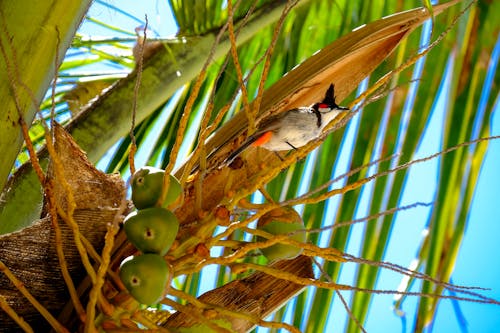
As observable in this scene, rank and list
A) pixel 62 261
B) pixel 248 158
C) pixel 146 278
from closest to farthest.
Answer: pixel 146 278
pixel 62 261
pixel 248 158

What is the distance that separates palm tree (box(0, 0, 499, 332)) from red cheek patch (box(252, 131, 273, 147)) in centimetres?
2

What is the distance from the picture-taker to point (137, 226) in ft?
3.50

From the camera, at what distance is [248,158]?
148 cm

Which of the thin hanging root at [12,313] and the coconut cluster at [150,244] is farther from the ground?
the coconut cluster at [150,244]

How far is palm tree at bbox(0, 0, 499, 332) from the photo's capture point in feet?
3.76

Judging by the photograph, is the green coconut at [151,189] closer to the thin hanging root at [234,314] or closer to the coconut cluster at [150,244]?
the coconut cluster at [150,244]

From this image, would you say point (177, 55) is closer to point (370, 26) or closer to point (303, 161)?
point (303, 161)

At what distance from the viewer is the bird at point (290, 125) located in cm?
150

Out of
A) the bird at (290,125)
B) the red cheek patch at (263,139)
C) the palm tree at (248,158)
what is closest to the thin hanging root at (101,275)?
the palm tree at (248,158)

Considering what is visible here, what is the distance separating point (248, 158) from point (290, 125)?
0.83 ft

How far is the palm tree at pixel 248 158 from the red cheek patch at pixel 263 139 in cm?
2

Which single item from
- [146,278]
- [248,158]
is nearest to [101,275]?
[146,278]

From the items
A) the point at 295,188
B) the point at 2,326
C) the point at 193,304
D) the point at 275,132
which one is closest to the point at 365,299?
the point at 295,188

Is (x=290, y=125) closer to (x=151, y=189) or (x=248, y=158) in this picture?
(x=248, y=158)
